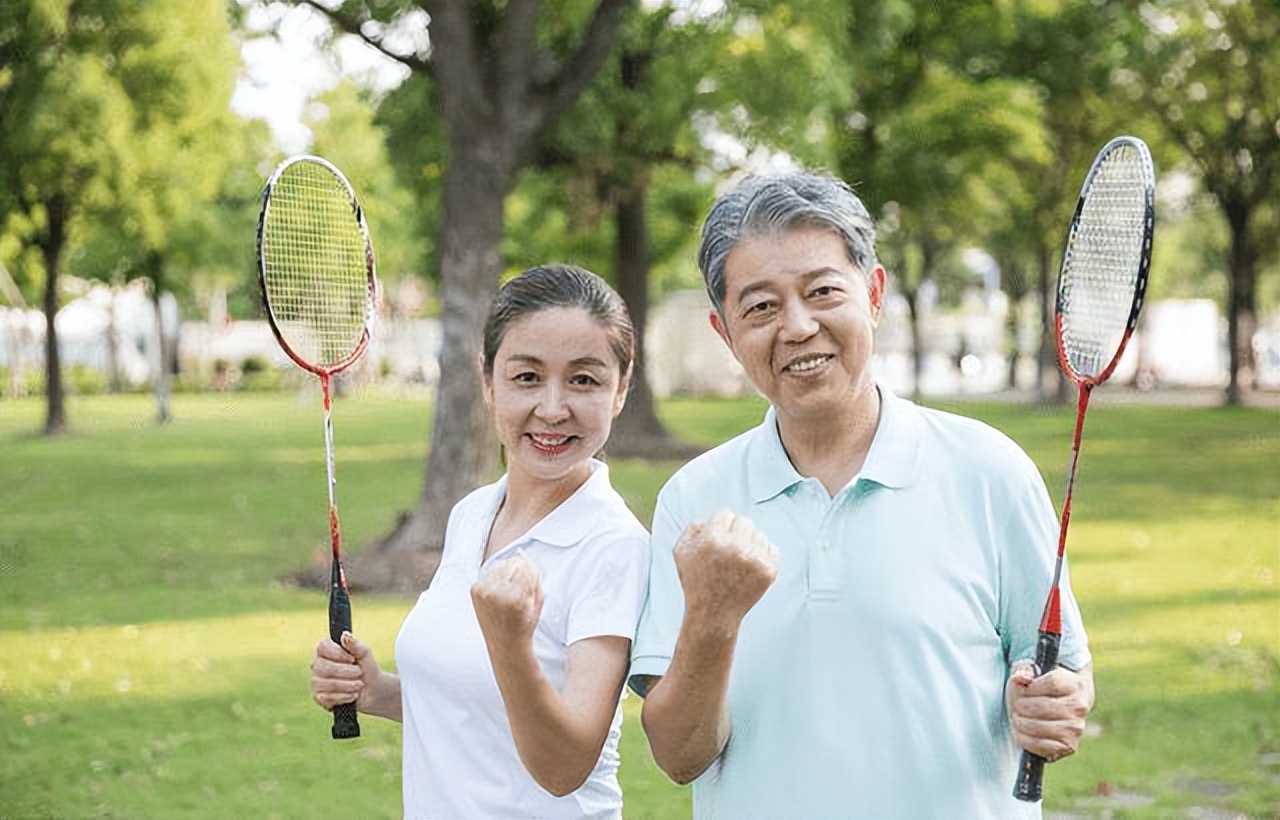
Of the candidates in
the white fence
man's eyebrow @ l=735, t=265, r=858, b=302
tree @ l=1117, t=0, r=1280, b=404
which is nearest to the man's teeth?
man's eyebrow @ l=735, t=265, r=858, b=302

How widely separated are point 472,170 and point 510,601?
412 inches

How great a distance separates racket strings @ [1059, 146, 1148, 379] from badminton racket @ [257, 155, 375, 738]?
5.34 ft

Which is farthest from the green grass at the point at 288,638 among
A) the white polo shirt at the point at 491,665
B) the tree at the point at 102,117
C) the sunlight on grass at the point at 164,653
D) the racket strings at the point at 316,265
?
the tree at the point at 102,117

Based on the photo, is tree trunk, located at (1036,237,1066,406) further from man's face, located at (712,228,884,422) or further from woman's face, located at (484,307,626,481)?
man's face, located at (712,228,884,422)

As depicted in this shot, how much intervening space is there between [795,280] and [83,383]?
186ft

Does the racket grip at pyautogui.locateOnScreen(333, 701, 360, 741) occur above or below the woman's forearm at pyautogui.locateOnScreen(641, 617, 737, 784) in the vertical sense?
below

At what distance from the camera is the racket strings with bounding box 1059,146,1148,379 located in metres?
2.96

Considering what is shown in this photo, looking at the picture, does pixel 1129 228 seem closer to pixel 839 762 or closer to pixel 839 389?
pixel 839 389

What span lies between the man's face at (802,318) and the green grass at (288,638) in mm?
4319

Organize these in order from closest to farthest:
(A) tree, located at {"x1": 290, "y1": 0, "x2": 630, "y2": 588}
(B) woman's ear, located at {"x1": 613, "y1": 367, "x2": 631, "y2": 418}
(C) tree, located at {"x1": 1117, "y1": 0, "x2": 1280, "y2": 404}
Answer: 1. (B) woman's ear, located at {"x1": 613, "y1": 367, "x2": 631, "y2": 418}
2. (A) tree, located at {"x1": 290, "y1": 0, "x2": 630, "y2": 588}
3. (C) tree, located at {"x1": 1117, "y1": 0, "x2": 1280, "y2": 404}

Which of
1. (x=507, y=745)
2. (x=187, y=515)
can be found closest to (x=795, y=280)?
(x=507, y=745)

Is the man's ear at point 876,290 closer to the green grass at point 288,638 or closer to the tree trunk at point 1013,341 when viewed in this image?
the green grass at point 288,638

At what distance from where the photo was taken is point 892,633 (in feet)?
7.70

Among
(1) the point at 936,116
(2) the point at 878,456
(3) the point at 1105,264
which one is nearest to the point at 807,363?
(2) the point at 878,456
